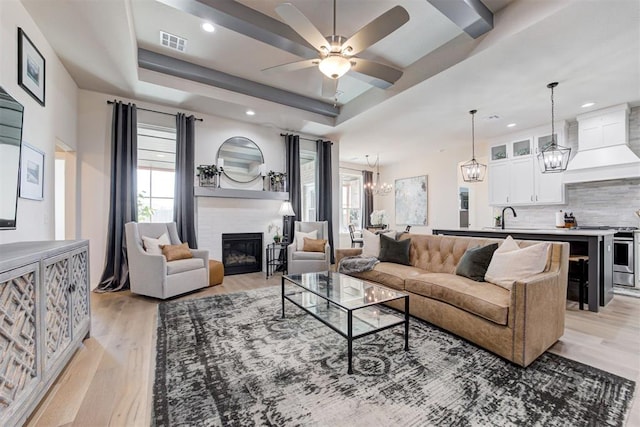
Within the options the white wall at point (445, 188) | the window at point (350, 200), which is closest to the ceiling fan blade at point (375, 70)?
the white wall at point (445, 188)

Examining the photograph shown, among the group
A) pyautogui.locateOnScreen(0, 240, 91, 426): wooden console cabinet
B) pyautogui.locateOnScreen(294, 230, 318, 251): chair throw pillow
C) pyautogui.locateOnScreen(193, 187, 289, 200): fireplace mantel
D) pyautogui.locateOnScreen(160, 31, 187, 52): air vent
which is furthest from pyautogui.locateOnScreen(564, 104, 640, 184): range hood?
pyautogui.locateOnScreen(0, 240, 91, 426): wooden console cabinet

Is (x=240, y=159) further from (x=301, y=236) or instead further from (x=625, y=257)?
(x=625, y=257)

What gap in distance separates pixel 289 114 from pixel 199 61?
157 centimetres

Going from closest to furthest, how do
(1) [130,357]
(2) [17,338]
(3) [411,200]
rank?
(2) [17,338] < (1) [130,357] < (3) [411,200]

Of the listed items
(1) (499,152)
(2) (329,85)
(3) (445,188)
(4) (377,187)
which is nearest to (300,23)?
(2) (329,85)

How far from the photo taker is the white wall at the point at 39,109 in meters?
2.26

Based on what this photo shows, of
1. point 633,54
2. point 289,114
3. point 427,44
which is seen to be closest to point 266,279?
point 289,114

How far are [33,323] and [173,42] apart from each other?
3253mm

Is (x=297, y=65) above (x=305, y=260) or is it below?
above

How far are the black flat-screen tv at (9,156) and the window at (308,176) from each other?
4.23 m

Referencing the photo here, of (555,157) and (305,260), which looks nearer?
(555,157)

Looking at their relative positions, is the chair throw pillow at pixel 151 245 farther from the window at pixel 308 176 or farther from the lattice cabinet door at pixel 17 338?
the window at pixel 308 176

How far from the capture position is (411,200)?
8211 millimetres

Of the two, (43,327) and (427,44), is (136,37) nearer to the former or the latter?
(43,327)
